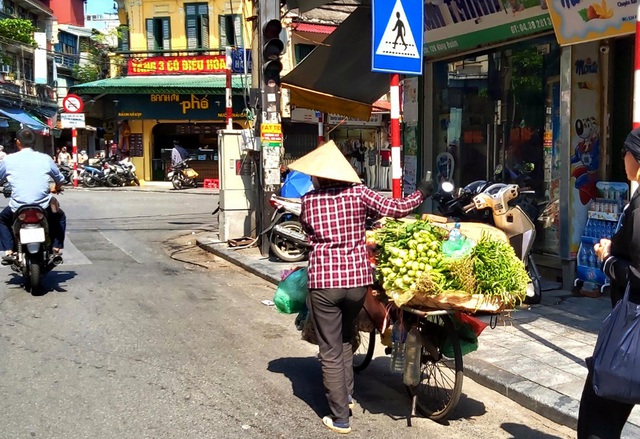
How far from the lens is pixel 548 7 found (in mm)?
7617

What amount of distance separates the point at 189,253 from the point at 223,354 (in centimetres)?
600

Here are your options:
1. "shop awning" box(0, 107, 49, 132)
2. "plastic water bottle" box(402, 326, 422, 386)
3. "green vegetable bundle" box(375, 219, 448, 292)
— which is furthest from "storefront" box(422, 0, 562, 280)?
"shop awning" box(0, 107, 49, 132)

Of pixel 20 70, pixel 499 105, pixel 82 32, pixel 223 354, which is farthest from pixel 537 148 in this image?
pixel 82 32

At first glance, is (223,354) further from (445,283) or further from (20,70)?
(20,70)

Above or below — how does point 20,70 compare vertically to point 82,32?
below

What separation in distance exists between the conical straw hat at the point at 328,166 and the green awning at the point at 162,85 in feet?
73.1

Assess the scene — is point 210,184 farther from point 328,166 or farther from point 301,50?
point 328,166

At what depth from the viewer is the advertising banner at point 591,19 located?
6847 mm

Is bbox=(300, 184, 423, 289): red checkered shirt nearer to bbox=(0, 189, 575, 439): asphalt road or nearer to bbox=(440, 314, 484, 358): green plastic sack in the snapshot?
bbox=(440, 314, 484, 358): green plastic sack

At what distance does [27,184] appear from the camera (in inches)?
305

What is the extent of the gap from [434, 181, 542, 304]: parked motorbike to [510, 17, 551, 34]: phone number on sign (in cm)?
231

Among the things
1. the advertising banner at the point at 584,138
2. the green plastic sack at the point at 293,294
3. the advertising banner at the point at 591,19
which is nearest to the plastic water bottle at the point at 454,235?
the green plastic sack at the point at 293,294

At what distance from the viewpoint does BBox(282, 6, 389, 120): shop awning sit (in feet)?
31.7

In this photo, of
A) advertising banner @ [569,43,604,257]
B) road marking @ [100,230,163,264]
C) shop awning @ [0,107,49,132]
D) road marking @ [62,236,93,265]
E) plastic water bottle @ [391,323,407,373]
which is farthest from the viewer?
shop awning @ [0,107,49,132]
